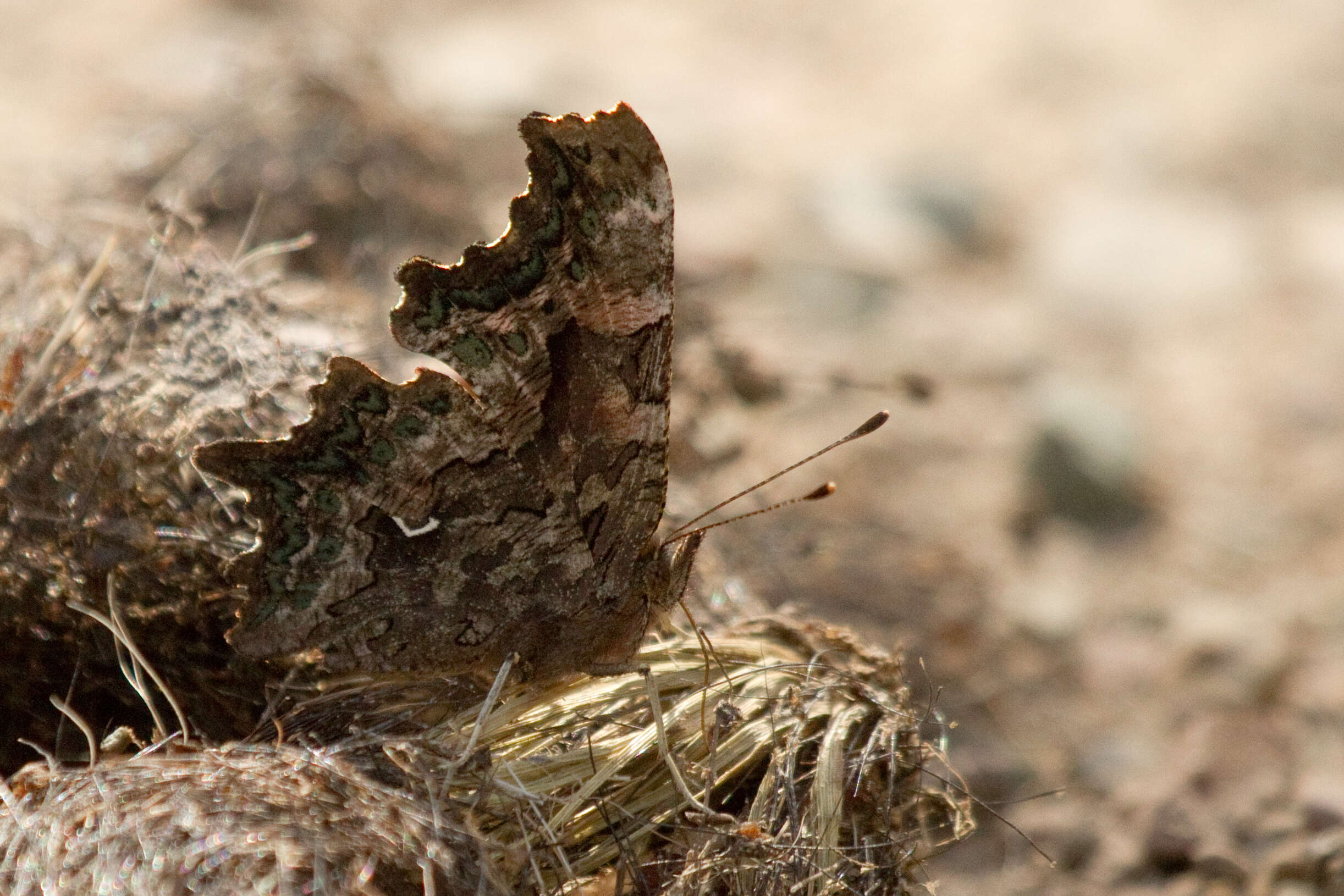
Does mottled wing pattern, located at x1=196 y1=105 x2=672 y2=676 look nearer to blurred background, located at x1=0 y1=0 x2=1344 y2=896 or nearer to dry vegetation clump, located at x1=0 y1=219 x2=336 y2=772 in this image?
dry vegetation clump, located at x1=0 y1=219 x2=336 y2=772

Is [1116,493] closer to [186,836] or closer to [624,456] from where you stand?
[624,456]

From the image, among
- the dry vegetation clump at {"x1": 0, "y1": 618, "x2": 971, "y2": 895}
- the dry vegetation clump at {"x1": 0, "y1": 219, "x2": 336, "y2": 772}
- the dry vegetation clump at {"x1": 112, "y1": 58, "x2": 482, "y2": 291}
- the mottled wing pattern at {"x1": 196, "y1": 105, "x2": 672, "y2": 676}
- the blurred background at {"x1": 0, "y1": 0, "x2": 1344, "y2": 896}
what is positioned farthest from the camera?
the dry vegetation clump at {"x1": 112, "y1": 58, "x2": 482, "y2": 291}

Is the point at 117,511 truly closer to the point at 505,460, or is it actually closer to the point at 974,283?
the point at 505,460

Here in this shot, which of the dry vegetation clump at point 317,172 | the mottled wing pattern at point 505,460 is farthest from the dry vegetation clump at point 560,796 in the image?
the dry vegetation clump at point 317,172

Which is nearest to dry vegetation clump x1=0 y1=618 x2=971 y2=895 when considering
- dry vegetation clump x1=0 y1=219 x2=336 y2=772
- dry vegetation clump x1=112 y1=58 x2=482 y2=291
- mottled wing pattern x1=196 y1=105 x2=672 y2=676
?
mottled wing pattern x1=196 y1=105 x2=672 y2=676

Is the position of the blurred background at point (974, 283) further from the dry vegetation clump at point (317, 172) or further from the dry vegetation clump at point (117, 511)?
the dry vegetation clump at point (117, 511)

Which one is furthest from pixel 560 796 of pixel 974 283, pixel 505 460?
pixel 974 283
